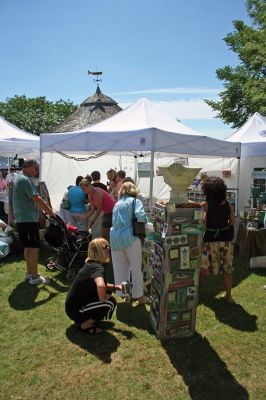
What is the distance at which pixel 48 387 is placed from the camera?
270cm

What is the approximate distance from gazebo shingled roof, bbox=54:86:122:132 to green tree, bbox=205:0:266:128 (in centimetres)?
673

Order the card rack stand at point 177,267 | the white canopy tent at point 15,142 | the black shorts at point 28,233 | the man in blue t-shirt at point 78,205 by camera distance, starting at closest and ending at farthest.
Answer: the card rack stand at point 177,267 → the black shorts at point 28,233 → the man in blue t-shirt at point 78,205 → the white canopy tent at point 15,142

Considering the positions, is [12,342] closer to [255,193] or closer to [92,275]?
[92,275]

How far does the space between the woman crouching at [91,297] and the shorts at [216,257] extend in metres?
1.27

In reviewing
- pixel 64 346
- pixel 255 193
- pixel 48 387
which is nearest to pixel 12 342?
pixel 64 346

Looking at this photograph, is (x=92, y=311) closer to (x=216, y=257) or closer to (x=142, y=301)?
(x=142, y=301)

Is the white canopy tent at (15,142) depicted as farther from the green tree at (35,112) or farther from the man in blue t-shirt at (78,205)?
the green tree at (35,112)

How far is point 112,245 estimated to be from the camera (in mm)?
4004

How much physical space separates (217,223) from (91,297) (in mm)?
1749

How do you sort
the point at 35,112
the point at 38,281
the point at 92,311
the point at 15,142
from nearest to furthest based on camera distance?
the point at 92,311, the point at 38,281, the point at 15,142, the point at 35,112

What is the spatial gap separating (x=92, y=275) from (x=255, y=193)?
504 cm

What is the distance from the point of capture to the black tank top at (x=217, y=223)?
4148mm

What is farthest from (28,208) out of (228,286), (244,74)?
(244,74)

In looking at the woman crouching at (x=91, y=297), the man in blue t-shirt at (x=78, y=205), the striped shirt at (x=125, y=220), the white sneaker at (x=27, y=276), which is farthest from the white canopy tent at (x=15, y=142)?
the woman crouching at (x=91, y=297)
